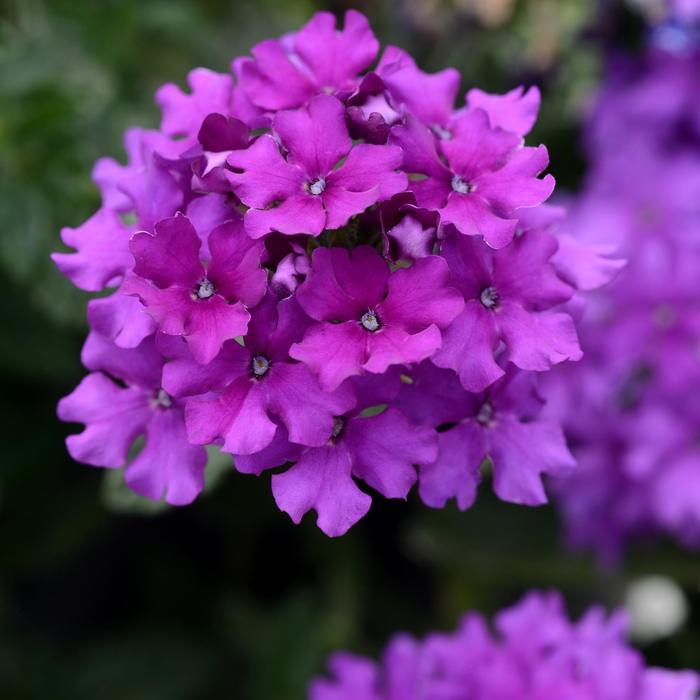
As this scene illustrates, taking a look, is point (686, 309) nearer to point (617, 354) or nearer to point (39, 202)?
point (617, 354)

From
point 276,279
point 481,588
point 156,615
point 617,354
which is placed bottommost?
point 156,615

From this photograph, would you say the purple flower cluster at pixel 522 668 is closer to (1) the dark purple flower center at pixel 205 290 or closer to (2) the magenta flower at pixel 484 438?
(2) the magenta flower at pixel 484 438

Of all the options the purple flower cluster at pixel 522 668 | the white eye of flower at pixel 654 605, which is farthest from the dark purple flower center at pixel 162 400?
the white eye of flower at pixel 654 605

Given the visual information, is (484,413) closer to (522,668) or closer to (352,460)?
(352,460)

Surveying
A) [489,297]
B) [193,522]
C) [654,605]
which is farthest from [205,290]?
[654,605]

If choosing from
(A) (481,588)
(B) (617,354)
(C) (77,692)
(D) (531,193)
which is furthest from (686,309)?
(C) (77,692)

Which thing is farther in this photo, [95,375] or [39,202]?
[39,202]

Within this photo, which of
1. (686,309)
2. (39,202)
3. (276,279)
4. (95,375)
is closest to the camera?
(276,279)
